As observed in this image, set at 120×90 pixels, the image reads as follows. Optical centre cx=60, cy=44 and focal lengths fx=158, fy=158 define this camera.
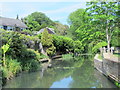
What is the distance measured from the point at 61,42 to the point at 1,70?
2309cm

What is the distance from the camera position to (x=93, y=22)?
1867 cm

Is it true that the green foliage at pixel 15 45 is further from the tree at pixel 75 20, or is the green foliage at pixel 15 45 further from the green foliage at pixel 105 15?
the tree at pixel 75 20

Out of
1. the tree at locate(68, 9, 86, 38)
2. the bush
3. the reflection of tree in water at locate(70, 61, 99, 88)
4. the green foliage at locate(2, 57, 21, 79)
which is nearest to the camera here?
the reflection of tree in water at locate(70, 61, 99, 88)

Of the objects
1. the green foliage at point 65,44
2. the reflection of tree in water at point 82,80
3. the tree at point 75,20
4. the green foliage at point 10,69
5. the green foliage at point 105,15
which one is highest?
the tree at point 75,20

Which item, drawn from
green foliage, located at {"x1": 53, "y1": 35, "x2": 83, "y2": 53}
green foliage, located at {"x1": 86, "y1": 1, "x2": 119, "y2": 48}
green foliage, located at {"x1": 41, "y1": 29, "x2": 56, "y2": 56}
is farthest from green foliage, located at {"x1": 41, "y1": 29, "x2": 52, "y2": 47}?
green foliage, located at {"x1": 86, "y1": 1, "x2": 119, "y2": 48}

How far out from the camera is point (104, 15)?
663 inches

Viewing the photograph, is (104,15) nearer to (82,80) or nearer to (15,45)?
(82,80)

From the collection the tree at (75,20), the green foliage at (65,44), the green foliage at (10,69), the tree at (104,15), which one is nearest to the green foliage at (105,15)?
the tree at (104,15)

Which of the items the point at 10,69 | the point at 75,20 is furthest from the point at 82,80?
the point at 75,20

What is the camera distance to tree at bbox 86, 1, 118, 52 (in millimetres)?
17000

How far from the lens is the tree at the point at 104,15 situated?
55.8 ft

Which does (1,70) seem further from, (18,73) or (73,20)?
(73,20)

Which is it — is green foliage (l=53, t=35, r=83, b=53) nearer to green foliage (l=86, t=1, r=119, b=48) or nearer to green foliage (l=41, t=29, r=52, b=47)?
green foliage (l=41, t=29, r=52, b=47)

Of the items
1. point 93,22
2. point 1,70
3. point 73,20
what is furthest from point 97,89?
point 73,20
